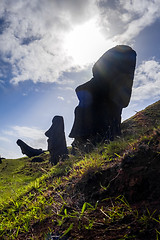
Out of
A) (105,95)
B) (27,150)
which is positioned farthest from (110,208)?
(27,150)

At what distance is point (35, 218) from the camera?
278cm

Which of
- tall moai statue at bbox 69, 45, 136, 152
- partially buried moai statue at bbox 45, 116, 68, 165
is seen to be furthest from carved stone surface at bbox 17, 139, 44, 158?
tall moai statue at bbox 69, 45, 136, 152

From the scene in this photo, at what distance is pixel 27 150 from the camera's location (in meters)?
36.7

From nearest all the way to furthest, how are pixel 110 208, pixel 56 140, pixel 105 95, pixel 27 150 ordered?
pixel 110 208 < pixel 105 95 < pixel 56 140 < pixel 27 150

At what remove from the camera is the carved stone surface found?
36.5 meters

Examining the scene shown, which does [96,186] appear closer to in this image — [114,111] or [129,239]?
[129,239]

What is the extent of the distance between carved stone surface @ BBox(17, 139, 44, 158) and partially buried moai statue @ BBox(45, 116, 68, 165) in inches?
675

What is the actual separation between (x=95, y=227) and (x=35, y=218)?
4.41ft

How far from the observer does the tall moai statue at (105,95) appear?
1341 centimetres

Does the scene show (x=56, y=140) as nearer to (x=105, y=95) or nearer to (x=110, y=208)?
(x=105, y=95)

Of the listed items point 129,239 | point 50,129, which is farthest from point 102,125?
point 129,239

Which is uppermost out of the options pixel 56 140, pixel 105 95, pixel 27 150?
pixel 27 150

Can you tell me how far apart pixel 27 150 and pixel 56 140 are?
19.1m

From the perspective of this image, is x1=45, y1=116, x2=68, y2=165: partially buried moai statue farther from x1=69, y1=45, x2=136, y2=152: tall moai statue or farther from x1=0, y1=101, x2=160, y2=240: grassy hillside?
x1=0, y1=101, x2=160, y2=240: grassy hillside
